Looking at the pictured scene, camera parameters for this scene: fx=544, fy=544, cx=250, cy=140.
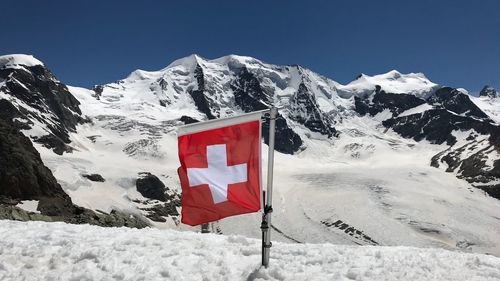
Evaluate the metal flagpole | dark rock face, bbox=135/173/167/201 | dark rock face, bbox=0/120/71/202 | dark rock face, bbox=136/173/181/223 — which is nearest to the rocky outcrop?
dark rock face, bbox=0/120/71/202

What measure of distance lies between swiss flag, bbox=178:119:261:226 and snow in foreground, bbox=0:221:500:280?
1.26 meters

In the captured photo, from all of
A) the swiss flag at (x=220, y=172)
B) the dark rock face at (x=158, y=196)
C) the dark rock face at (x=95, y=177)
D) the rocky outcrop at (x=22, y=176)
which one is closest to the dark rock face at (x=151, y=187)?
the dark rock face at (x=158, y=196)

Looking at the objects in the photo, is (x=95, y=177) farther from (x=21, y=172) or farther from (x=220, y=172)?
(x=220, y=172)

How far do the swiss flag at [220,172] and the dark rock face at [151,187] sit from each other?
141 metres

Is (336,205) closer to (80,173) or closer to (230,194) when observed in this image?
(80,173)

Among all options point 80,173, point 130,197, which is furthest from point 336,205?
point 80,173

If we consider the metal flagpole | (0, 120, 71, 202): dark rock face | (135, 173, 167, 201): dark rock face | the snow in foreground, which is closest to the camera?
the metal flagpole

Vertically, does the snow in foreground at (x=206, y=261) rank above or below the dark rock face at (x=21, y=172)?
above

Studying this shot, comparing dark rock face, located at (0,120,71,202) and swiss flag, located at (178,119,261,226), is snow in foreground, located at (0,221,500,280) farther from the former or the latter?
dark rock face, located at (0,120,71,202)

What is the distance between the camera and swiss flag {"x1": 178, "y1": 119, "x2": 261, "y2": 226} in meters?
11.2

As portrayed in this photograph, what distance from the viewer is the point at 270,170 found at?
11297 millimetres

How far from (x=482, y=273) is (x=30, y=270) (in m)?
9.60

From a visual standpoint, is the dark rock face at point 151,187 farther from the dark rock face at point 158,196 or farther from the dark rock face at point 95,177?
the dark rock face at point 95,177

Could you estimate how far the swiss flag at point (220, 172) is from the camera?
442 inches
